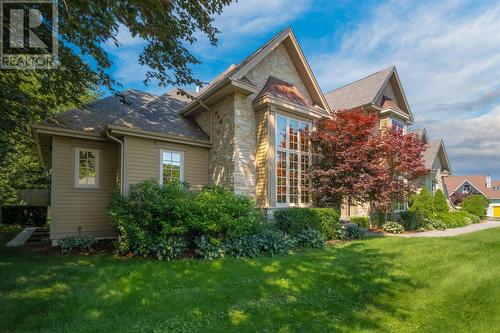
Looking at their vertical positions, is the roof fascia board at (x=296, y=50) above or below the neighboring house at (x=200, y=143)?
above

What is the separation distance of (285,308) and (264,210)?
6271 millimetres

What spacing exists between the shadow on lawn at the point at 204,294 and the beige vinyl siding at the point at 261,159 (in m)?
4.04

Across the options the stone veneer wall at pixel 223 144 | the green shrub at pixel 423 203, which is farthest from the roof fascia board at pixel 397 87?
the stone veneer wall at pixel 223 144

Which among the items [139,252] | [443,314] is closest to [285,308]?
[443,314]

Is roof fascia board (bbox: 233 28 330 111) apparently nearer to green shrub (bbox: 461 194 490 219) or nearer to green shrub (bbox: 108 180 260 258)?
green shrub (bbox: 108 180 260 258)

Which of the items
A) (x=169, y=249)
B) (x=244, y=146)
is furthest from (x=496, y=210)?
(x=169, y=249)

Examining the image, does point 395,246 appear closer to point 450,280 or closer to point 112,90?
point 450,280

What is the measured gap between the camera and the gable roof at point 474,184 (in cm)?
4688

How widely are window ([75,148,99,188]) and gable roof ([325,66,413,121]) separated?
44.3ft

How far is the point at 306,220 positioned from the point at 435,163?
20.3 meters

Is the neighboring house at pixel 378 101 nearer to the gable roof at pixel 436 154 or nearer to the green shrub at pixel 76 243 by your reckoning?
the gable roof at pixel 436 154

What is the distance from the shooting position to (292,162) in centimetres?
1208

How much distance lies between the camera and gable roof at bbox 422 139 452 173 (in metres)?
24.3

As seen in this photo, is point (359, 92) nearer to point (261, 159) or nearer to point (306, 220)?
point (261, 159)
